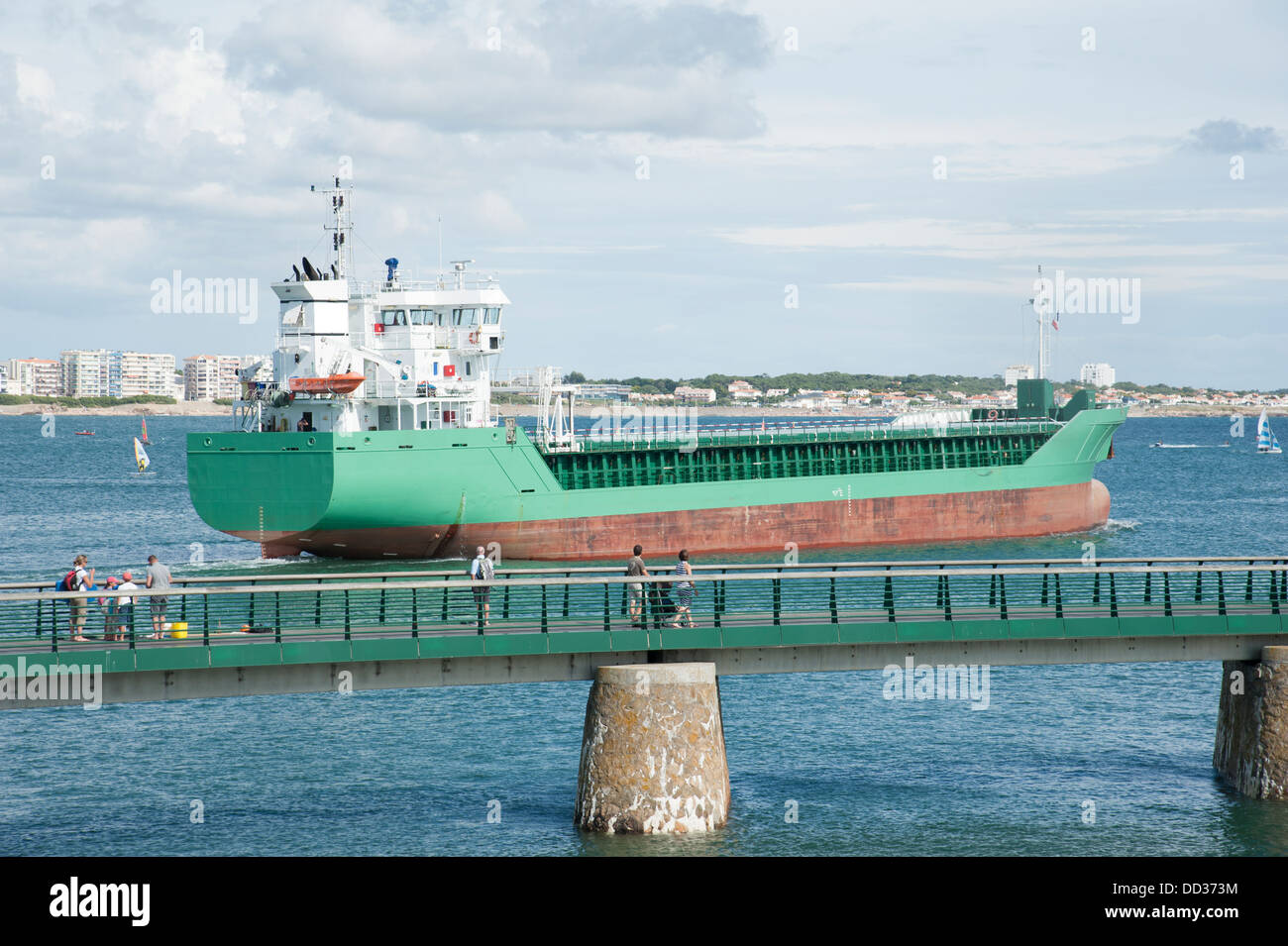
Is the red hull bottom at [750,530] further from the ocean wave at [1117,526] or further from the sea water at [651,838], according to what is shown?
the sea water at [651,838]

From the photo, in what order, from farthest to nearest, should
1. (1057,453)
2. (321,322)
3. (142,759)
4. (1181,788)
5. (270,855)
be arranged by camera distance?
(1057,453), (321,322), (142,759), (1181,788), (270,855)

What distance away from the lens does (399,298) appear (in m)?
54.6

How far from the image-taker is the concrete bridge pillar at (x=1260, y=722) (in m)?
23.1

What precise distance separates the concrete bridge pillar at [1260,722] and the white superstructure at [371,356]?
1325 inches

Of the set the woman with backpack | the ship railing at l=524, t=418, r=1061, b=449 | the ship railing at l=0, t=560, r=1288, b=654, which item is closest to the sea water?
the woman with backpack

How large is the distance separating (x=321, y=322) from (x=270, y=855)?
34063 millimetres

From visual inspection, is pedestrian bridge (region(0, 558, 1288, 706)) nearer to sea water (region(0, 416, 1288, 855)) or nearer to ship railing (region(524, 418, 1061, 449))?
sea water (region(0, 416, 1288, 855))

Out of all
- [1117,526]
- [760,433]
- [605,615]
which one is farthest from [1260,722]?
[1117,526]

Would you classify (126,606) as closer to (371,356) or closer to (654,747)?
(654,747)

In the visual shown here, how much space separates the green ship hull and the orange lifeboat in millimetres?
2363

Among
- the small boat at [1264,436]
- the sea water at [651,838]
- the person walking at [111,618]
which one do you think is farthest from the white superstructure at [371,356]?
the small boat at [1264,436]

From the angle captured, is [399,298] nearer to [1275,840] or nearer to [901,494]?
[901,494]

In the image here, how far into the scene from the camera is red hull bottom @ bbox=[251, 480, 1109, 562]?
5162 cm
